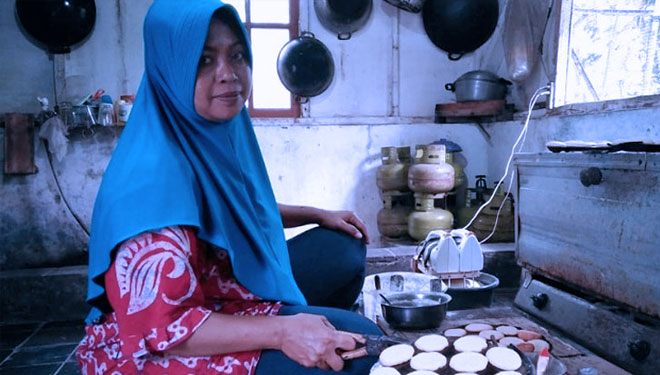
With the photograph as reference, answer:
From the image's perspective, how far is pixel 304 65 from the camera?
418 centimetres

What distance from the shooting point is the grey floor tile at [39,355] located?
8.38 ft

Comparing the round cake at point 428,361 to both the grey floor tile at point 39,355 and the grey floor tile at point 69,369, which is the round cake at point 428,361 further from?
the grey floor tile at point 39,355

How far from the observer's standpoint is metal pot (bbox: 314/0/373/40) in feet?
13.7

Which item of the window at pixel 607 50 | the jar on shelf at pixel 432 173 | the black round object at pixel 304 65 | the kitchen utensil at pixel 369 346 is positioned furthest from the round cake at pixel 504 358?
the black round object at pixel 304 65

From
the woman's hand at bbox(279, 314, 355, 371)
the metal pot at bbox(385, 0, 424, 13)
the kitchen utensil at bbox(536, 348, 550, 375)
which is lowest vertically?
the kitchen utensil at bbox(536, 348, 550, 375)

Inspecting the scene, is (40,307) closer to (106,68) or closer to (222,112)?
(106,68)

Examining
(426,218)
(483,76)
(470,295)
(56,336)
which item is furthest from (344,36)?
(56,336)

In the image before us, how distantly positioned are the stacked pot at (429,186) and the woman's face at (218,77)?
272 cm

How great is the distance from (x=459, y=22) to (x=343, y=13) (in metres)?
1.08

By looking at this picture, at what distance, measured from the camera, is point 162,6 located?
1.27m

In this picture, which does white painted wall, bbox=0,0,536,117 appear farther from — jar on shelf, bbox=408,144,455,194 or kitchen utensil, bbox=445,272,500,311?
kitchen utensil, bbox=445,272,500,311

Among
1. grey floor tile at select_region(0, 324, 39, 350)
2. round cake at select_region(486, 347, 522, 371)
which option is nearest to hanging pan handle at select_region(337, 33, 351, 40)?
grey floor tile at select_region(0, 324, 39, 350)

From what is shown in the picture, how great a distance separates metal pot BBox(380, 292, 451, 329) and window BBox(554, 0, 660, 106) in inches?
71.0

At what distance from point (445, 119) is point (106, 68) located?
127 inches
